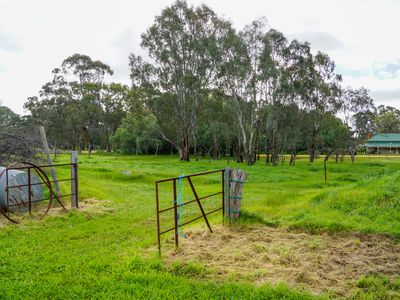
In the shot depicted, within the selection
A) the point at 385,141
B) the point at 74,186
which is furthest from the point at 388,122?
the point at 74,186

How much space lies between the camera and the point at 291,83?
3600cm

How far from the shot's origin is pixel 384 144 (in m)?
76.9

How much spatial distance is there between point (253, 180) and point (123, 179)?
756 cm

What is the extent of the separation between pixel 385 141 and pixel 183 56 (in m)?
57.7

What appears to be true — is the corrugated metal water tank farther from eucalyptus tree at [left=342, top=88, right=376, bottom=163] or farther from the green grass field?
eucalyptus tree at [left=342, top=88, right=376, bottom=163]

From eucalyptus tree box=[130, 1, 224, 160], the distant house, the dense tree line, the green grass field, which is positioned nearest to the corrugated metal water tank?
the green grass field

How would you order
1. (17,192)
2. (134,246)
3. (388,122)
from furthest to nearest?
(388,122)
(17,192)
(134,246)

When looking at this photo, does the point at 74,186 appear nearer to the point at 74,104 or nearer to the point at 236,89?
the point at 236,89

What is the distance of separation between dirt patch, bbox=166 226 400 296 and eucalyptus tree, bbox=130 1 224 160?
98.8ft

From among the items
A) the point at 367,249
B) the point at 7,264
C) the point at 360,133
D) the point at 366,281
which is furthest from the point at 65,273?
the point at 360,133

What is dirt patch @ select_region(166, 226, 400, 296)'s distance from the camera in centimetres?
538

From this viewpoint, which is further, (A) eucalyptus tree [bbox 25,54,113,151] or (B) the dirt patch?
(A) eucalyptus tree [bbox 25,54,113,151]

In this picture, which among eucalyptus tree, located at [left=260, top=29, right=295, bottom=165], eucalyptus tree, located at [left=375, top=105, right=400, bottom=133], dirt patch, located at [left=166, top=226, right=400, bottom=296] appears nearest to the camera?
dirt patch, located at [left=166, top=226, right=400, bottom=296]

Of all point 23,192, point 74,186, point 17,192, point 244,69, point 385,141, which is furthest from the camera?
point 385,141
